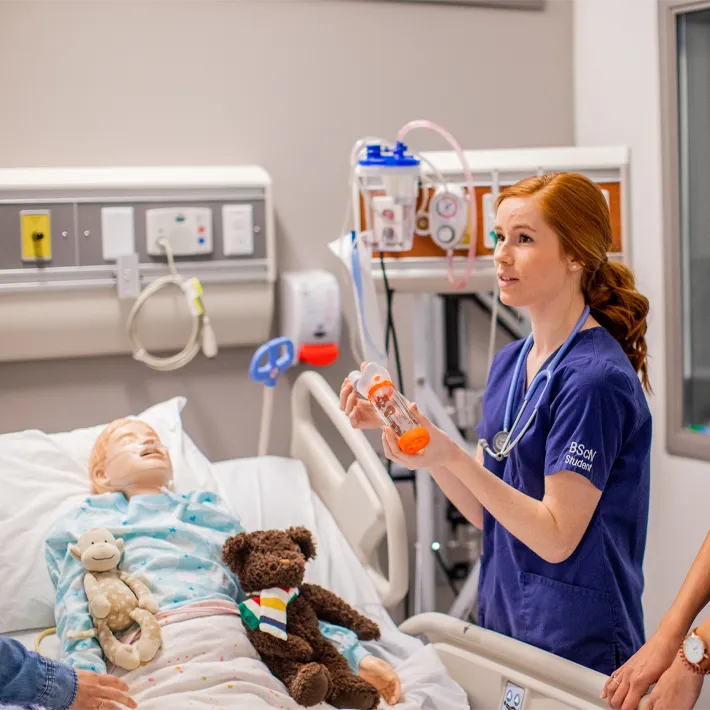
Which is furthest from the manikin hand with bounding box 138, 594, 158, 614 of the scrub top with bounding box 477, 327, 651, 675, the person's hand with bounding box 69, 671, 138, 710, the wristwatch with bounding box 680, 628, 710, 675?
the wristwatch with bounding box 680, 628, 710, 675

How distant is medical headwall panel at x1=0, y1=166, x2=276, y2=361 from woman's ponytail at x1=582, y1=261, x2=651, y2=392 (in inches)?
45.1

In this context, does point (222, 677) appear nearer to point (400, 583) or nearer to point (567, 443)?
point (400, 583)

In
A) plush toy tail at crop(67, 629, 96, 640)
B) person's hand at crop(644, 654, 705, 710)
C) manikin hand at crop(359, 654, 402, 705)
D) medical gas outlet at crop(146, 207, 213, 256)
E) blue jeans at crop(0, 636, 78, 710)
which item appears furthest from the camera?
medical gas outlet at crop(146, 207, 213, 256)

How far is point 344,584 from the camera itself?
2.23m

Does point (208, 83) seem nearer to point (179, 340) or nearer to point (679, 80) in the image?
point (179, 340)

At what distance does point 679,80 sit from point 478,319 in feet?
3.08

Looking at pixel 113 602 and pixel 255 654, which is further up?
pixel 113 602

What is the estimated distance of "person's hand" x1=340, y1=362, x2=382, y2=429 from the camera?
158 centimetres

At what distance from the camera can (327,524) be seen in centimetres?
240

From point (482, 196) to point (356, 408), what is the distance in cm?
114

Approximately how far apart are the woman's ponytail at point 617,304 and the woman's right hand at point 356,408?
467 mm

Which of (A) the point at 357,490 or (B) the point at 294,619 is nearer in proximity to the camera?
(B) the point at 294,619

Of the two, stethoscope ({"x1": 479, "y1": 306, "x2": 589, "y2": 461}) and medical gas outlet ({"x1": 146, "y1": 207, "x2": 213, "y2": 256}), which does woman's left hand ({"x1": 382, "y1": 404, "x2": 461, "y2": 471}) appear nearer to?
stethoscope ({"x1": 479, "y1": 306, "x2": 589, "y2": 461})

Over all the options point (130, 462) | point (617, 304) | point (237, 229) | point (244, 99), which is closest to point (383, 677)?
point (130, 462)
